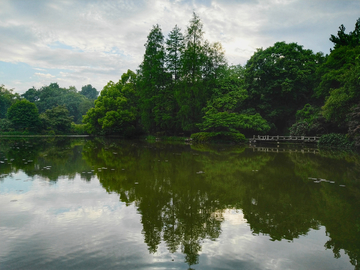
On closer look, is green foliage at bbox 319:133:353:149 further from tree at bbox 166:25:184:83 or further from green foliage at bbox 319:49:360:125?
tree at bbox 166:25:184:83

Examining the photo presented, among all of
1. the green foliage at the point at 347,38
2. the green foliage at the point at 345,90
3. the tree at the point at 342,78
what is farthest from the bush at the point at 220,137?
the green foliage at the point at 347,38

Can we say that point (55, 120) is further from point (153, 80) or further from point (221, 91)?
point (221, 91)

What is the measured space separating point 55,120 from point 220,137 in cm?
3176

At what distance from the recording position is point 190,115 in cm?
3497

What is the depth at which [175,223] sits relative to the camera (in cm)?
473

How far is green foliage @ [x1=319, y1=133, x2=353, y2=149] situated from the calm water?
19693 mm

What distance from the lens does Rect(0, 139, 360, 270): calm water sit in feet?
11.4

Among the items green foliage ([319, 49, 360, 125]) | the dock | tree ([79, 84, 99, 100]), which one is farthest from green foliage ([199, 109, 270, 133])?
tree ([79, 84, 99, 100])

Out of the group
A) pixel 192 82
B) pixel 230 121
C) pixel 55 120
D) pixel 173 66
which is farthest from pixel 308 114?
pixel 55 120

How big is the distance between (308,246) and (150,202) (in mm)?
3224

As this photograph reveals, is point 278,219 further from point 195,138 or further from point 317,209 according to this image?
point 195,138

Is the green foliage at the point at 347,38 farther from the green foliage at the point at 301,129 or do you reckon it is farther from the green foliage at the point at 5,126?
the green foliage at the point at 5,126

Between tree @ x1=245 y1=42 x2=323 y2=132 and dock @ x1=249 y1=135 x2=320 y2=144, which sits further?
tree @ x1=245 y1=42 x2=323 y2=132

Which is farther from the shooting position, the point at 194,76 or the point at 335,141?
the point at 194,76
